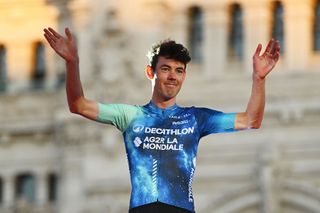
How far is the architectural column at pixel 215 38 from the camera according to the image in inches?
1521

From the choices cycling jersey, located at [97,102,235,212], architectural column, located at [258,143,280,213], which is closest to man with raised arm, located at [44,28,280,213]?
cycling jersey, located at [97,102,235,212]

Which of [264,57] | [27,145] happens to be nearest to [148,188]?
[264,57]

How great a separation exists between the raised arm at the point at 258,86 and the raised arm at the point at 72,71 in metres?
0.80

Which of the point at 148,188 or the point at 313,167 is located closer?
the point at 148,188

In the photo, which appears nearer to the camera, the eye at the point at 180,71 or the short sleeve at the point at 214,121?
the eye at the point at 180,71

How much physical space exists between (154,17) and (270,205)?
678cm

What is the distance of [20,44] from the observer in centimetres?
4281

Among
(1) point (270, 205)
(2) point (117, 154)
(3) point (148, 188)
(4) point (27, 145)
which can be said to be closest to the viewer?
(3) point (148, 188)

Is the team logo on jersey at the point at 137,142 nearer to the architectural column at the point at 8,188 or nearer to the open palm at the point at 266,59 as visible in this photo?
the open palm at the point at 266,59

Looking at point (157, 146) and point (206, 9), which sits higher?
point (206, 9)

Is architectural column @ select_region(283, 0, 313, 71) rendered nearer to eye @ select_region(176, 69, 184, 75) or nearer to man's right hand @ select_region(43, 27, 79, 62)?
eye @ select_region(176, 69, 184, 75)

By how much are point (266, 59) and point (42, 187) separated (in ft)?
111

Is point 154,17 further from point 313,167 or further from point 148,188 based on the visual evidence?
point 148,188

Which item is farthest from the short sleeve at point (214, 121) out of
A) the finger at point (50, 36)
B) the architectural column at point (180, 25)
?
the architectural column at point (180, 25)
